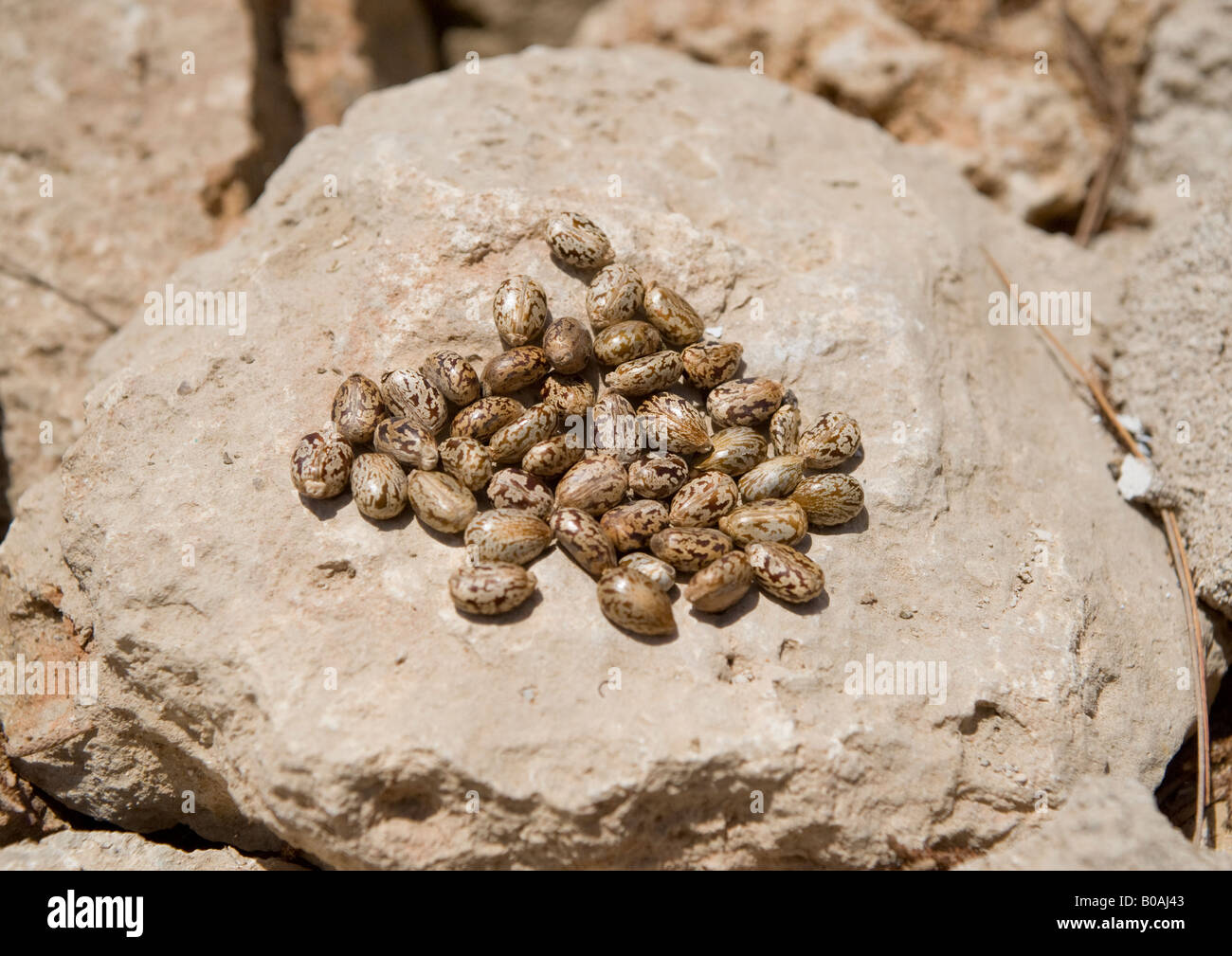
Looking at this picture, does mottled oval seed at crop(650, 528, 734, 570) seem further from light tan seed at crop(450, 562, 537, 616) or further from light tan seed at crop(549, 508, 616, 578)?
light tan seed at crop(450, 562, 537, 616)

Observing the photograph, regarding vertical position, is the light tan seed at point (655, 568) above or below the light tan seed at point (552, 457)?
below

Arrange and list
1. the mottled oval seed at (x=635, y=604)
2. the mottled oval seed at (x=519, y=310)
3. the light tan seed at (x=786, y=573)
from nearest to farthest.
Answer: the mottled oval seed at (x=635, y=604) < the light tan seed at (x=786, y=573) < the mottled oval seed at (x=519, y=310)

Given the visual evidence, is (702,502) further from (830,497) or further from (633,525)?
(830,497)

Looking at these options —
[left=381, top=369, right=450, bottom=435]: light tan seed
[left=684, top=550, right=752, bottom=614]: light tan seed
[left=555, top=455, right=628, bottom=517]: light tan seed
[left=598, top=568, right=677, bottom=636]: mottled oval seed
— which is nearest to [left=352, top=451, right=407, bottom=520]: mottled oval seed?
[left=381, top=369, right=450, bottom=435]: light tan seed

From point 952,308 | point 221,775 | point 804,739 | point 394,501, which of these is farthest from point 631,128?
point 221,775

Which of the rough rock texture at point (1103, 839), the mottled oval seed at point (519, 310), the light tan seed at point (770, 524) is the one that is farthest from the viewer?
the mottled oval seed at point (519, 310)

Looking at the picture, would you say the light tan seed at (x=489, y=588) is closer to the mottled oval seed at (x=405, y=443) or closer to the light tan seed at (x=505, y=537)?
the light tan seed at (x=505, y=537)

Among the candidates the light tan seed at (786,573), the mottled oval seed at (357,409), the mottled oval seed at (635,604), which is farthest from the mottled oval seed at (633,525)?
the mottled oval seed at (357,409)
